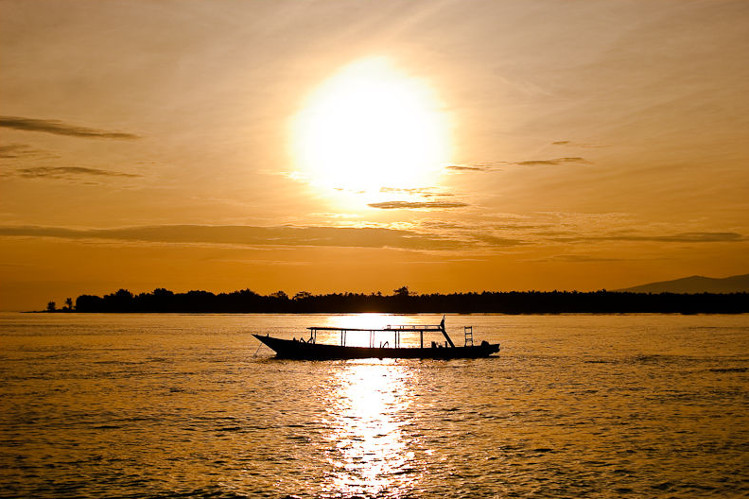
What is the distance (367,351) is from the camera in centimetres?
9550

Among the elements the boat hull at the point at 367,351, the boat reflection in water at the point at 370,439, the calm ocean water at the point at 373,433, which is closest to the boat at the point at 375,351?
Result: the boat hull at the point at 367,351

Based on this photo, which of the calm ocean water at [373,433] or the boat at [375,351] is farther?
the boat at [375,351]

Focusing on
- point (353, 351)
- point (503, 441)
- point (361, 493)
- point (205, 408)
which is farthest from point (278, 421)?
point (353, 351)

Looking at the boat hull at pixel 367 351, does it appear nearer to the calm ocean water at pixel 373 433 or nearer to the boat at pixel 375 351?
the boat at pixel 375 351

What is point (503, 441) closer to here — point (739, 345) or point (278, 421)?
point (278, 421)

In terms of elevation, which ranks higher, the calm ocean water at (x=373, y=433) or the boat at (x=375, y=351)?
the boat at (x=375, y=351)

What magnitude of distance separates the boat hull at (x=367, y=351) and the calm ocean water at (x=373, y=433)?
12790 millimetres

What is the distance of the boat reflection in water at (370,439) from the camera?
1152 inches

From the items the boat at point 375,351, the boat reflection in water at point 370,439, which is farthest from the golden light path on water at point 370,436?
the boat at point 375,351

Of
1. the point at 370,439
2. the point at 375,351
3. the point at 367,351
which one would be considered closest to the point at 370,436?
the point at 370,439

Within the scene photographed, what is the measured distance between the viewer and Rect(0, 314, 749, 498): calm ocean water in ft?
96.8

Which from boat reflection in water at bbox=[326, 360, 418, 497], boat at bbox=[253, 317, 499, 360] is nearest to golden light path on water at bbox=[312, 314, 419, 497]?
boat reflection in water at bbox=[326, 360, 418, 497]

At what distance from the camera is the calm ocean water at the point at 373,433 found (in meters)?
29.5

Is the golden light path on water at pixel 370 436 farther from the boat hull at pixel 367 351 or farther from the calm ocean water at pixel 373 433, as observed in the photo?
the boat hull at pixel 367 351
